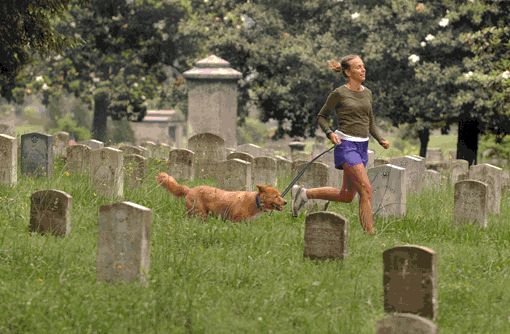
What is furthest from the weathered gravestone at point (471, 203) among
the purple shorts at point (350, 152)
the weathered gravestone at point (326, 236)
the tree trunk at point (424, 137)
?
the tree trunk at point (424, 137)

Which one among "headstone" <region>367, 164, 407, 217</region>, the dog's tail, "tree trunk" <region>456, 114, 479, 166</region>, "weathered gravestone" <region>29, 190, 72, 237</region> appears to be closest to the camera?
"weathered gravestone" <region>29, 190, 72, 237</region>

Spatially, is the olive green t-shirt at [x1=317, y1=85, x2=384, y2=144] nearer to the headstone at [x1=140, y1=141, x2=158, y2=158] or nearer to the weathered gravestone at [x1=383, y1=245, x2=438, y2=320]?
the weathered gravestone at [x1=383, y1=245, x2=438, y2=320]

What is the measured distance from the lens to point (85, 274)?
14.4ft

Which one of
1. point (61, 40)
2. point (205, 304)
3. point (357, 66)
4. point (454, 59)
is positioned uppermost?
point (454, 59)

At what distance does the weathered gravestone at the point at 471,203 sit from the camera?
6695mm

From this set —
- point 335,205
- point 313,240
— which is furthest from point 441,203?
point 313,240

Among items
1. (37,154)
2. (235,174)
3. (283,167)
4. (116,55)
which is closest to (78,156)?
(37,154)

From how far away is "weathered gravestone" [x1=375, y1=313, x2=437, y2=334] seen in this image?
9.78 ft

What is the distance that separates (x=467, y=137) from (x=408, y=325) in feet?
53.2

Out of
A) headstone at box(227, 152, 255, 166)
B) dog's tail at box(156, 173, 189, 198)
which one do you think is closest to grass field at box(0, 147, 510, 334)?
dog's tail at box(156, 173, 189, 198)

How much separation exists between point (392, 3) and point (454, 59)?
274cm

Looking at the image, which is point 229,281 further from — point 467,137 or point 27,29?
point 467,137

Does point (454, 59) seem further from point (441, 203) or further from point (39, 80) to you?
point (39, 80)

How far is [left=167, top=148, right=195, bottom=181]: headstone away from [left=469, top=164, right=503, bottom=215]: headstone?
15.3 feet
